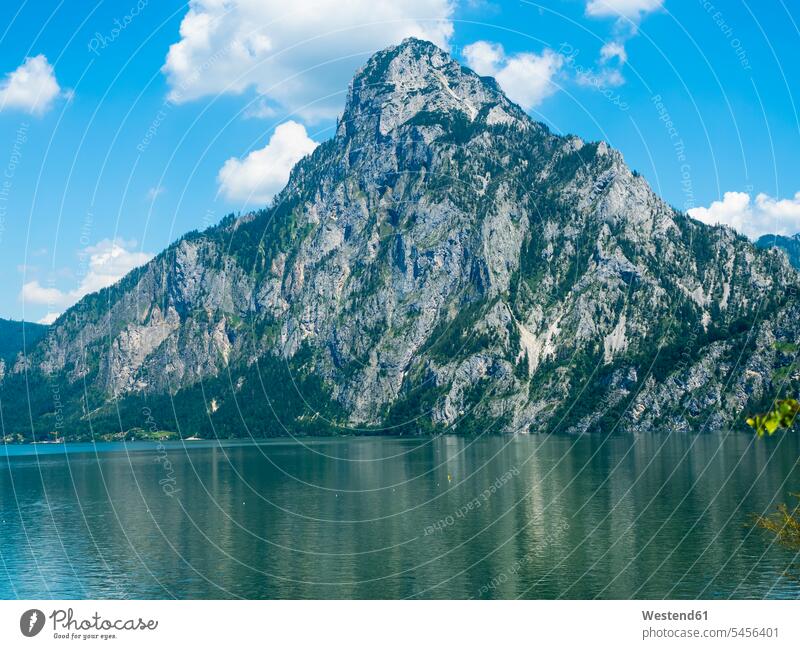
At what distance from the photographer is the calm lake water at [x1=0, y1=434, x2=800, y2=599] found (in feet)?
226

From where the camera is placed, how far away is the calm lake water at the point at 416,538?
226ft

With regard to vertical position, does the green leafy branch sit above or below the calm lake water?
above

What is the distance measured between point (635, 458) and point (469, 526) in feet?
356
